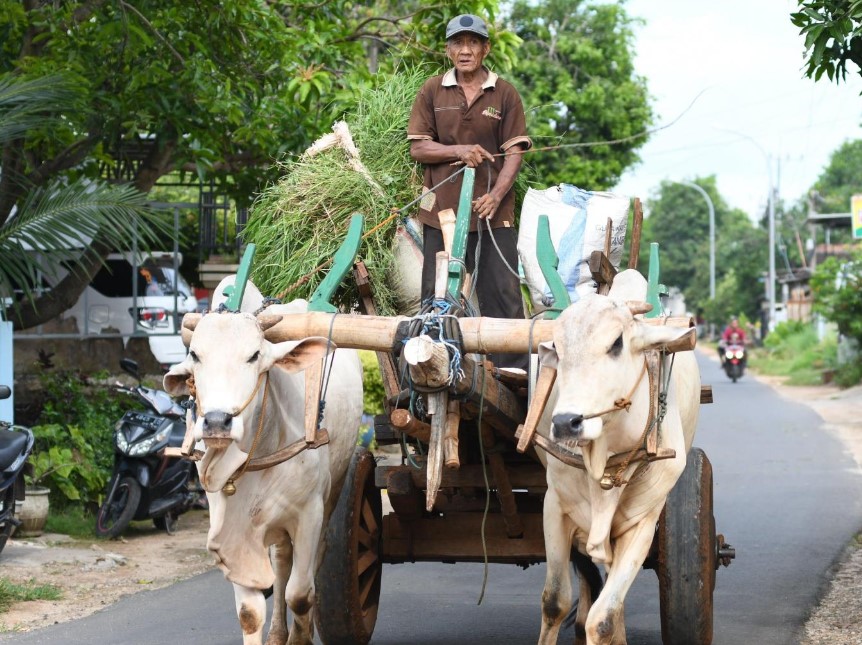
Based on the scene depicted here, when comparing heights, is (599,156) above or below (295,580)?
above

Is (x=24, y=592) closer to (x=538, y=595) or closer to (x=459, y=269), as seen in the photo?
(x=538, y=595)

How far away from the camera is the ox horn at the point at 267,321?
4766mm

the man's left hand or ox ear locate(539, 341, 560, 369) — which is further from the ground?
the man's left hand

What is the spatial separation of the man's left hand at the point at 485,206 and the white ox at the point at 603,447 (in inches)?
26.9

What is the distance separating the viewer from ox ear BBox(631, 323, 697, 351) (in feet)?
14.8

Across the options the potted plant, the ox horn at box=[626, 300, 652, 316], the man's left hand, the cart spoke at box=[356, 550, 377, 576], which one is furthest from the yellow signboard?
the ox horn at box=[626, 300, 652, 316]

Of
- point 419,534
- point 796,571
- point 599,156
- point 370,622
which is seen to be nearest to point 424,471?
point 419,534

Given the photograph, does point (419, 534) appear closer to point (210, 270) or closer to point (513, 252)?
point (513, 252)

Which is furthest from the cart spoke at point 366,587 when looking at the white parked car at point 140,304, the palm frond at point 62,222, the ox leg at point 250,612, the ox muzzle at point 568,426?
the white parked car at point 140,304

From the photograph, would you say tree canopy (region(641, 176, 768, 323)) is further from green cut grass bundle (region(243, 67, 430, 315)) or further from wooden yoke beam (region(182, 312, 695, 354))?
wooden yoke beam (region(182, 312, 695, 354))

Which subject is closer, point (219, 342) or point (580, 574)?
point (219, 342)

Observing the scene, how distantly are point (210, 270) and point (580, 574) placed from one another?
21.2 ft

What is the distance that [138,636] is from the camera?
6332 millimetres

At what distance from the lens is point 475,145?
581cm
